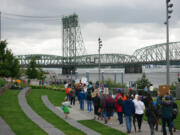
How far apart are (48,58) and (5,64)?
123 meters

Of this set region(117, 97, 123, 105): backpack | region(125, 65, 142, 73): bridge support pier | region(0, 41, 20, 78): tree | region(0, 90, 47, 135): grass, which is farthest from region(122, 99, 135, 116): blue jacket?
region(125, 65, 142, 73): bridge support pier

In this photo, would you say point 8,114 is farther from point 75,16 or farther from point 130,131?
point 75,16

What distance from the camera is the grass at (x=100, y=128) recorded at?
13.0m

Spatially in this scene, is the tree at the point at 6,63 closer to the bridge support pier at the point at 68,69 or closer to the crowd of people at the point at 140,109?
the crowd of people at the point at 140,109

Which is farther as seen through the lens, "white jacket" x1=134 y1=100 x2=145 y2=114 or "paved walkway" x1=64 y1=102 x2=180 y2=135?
"paved walkway" x1=64 y1=102 x2=180 y2=135

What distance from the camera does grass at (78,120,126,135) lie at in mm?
13030

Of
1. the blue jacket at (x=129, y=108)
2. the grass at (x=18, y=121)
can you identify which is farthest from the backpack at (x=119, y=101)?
the grass at (x=18, y=121)

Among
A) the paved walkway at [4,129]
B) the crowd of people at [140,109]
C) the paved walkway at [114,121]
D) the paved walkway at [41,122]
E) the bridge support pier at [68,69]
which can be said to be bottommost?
the paved walkway at [114,121]

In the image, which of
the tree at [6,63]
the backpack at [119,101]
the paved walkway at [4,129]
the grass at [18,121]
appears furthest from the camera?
the tree at [6,63]

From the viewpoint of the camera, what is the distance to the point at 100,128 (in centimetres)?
1402

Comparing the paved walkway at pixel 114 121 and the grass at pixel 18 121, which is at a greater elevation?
the grass at pixel 18 121

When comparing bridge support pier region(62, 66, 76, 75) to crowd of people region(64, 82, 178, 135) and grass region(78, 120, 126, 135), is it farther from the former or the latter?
grass region(78, 120, 126, 135)

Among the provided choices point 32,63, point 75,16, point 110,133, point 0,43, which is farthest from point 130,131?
point 75,16

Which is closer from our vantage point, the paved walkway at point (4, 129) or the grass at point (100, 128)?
the paved walkway at point (4, 129)
